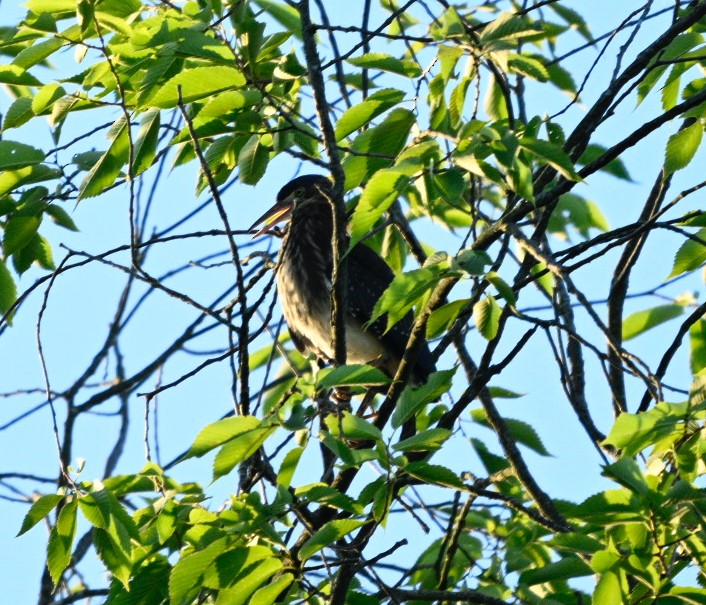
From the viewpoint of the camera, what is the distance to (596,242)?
113 inches

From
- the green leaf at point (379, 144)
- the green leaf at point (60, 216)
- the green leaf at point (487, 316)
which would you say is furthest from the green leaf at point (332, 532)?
the green leaf at point (60, 216)

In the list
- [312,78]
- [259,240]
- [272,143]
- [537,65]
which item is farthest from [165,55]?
[259,240]

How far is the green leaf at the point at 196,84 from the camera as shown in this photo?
2.59 metres

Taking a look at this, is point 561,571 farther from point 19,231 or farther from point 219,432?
point 19,231

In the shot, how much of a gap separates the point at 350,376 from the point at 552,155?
612mm

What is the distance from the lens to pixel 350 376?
230 cm

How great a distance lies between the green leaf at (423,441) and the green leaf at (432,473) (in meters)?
0.04

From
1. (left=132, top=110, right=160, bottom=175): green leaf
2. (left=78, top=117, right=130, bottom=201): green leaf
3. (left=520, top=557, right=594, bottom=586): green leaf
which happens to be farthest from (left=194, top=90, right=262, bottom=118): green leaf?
(left=520, top=557, right=594, bottom=586): green leaf

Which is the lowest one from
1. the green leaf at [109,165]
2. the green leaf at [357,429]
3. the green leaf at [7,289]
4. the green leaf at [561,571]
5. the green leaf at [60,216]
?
the green leaf at [561,571]

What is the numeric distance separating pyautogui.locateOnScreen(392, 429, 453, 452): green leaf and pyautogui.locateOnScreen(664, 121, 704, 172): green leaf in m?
1.27

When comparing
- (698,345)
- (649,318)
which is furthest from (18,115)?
(649,318)

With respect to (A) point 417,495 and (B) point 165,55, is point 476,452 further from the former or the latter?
(B) point 165,55

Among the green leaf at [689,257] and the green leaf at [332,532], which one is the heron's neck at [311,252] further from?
the green leaf at [332,532]

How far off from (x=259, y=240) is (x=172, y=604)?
8.39ft
